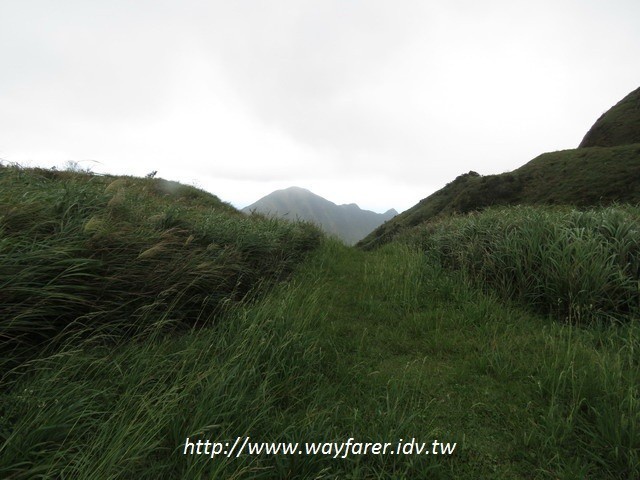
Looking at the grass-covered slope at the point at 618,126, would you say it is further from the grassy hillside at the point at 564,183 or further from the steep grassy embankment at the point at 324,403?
the steep grassy embankment at the point at 324,403

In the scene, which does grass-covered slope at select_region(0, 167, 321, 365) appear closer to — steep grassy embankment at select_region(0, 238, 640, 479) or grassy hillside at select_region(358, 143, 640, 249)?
steep grassy embankment at select_region(0, 238, 640, 479)

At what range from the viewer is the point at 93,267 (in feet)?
9.55

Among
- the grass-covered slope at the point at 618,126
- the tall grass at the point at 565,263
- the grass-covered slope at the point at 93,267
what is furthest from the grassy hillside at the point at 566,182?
the grass-covered slope at the point at 93,267

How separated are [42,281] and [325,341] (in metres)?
2.78

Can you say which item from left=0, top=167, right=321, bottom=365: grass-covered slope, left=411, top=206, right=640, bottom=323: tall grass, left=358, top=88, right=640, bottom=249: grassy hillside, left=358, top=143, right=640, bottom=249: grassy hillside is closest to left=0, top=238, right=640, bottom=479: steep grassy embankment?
left=0, top=167, right=321, bottom=365: grass-covered slope

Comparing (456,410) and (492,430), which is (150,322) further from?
(492,430)

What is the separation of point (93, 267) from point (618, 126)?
39452mm

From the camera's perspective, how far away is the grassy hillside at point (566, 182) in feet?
46.5

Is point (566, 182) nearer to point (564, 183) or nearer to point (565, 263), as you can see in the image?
point (564, 183)

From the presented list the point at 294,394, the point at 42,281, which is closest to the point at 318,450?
the point at 294,394

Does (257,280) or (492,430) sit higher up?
(257,280)

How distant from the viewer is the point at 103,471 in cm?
146

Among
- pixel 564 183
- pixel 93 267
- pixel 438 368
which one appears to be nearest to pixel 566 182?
pixel 564 183

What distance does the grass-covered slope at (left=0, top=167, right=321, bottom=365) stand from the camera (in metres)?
2.39
